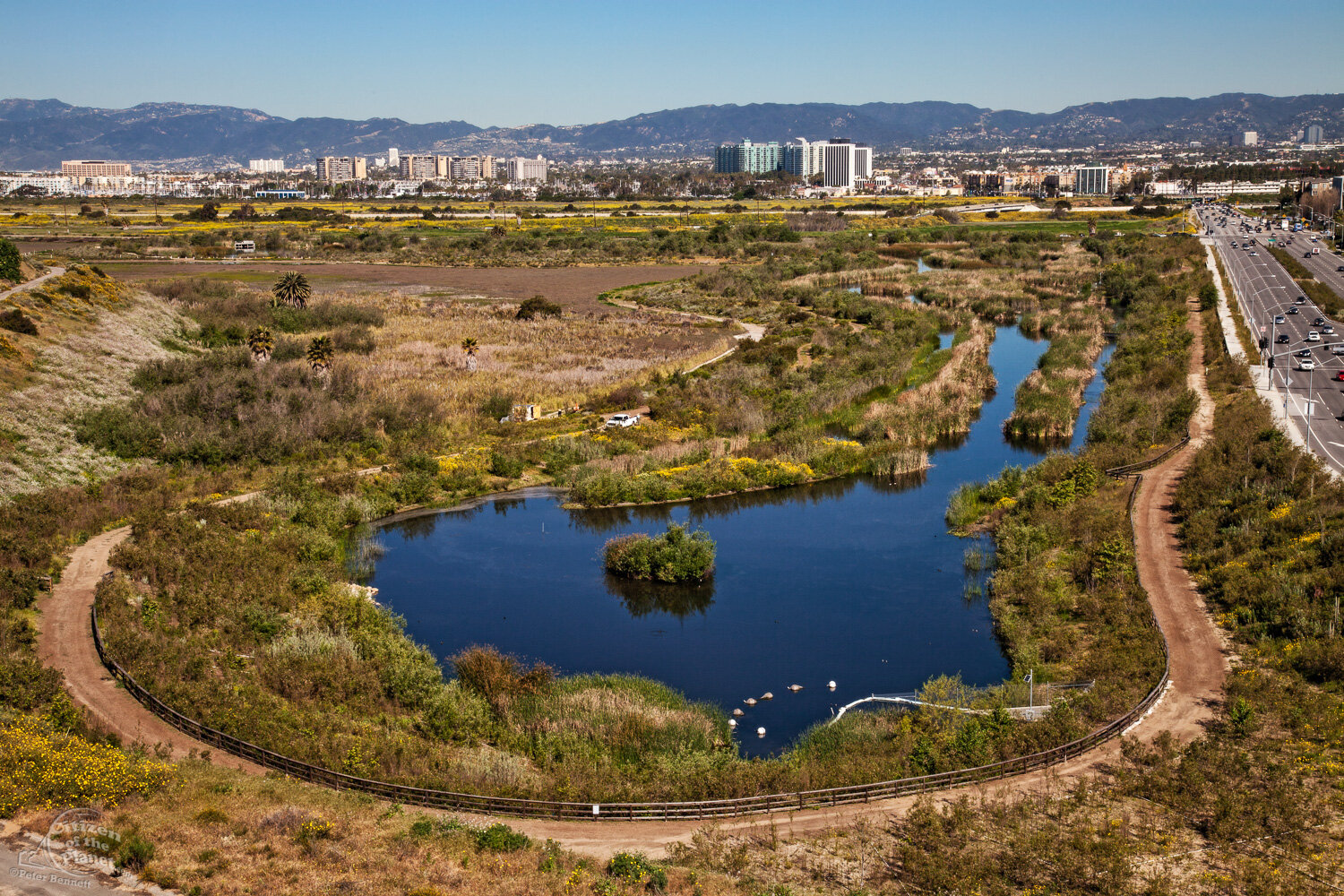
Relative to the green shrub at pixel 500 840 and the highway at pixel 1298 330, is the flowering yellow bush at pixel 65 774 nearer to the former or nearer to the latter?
the green shrub at pixel 500 840

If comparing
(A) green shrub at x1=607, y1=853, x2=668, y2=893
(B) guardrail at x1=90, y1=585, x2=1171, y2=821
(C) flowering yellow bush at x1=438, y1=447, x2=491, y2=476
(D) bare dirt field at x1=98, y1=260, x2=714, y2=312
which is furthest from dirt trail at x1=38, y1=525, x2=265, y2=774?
(D) bare dirt field at x1=98, y1=260, x2=714, y2=312

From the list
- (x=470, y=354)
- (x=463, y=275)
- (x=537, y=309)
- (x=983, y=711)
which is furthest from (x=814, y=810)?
(x=463, y=275)


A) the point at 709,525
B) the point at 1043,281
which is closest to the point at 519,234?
the point at 1043,281

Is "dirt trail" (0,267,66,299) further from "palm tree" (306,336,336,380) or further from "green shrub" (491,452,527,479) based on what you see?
"green shrub" (491,452,527,479)

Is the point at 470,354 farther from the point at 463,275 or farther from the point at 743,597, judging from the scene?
the point at 463,275

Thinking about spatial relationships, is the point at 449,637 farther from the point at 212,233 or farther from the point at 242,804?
the point at 212,233

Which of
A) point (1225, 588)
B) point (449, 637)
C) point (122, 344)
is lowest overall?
point (449, 637)
